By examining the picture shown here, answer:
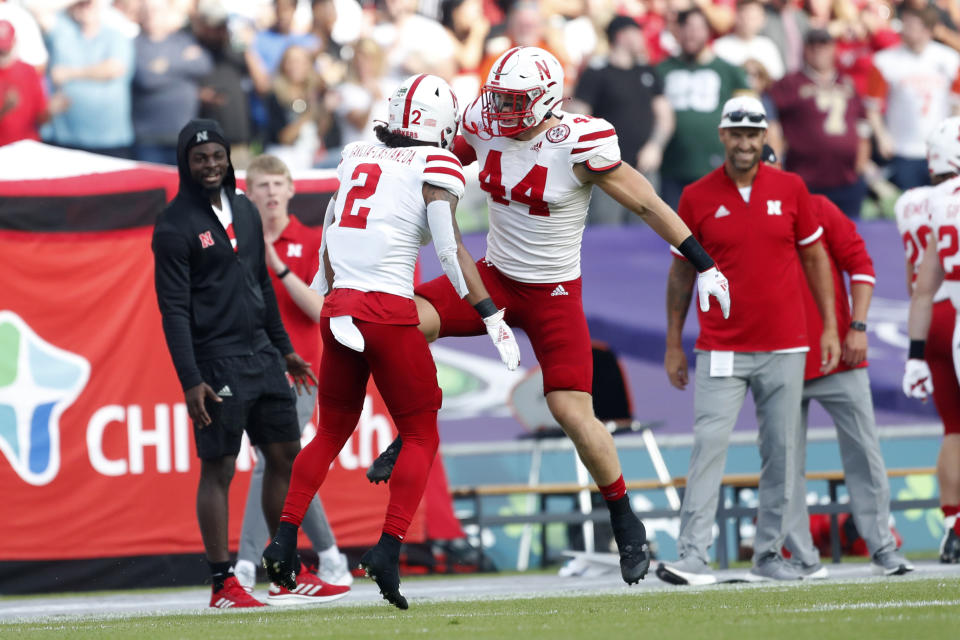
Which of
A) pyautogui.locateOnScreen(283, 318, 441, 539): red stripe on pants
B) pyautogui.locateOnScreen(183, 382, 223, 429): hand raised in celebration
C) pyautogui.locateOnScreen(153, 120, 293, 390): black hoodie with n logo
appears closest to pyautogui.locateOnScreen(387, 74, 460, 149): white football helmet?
pyautogui.locateOnScreen(283, 318, 441, 539): red stripe on pants

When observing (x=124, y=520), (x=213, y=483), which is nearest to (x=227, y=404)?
(x=213, y=483)

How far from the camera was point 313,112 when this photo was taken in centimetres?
1364

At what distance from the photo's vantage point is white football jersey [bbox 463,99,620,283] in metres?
6.74

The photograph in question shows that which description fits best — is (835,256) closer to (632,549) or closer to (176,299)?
(632,549)

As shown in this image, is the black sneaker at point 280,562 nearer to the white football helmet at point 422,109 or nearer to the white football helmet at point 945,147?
the white football helmet at point 422,109

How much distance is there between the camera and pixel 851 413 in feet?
27.3

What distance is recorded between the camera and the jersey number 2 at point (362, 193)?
6.37 metres

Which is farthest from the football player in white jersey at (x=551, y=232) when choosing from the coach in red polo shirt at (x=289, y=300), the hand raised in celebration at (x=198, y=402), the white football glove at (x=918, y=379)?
the white football glove at (x=918, y=379)

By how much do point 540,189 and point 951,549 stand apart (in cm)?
346

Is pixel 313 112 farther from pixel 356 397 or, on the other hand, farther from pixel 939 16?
pixel 356 397

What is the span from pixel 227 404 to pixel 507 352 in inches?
56.7

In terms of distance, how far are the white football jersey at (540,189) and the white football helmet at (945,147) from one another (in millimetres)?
2604

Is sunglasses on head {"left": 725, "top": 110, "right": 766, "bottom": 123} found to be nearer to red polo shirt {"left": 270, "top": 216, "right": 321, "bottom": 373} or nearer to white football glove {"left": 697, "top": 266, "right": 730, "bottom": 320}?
white football glove {"left": 697, "top": 266, "right": 730, "bottom": 320}

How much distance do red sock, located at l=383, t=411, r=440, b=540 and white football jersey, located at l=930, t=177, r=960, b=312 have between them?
3409 millimetres
